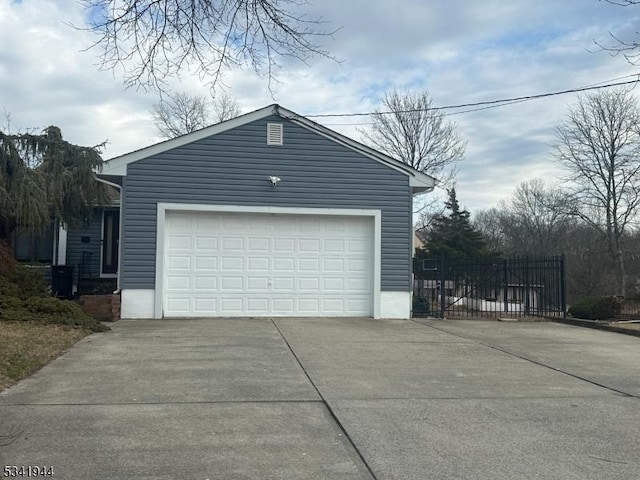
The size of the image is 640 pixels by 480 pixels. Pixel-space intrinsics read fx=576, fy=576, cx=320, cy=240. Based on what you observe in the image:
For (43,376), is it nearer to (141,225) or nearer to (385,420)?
(385,420)

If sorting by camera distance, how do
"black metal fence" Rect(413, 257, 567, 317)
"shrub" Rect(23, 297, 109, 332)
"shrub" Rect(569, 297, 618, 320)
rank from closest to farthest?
"shrub" Rect(23, 297, 109, 332), "shrub" Rect(569, 297, 618, 320), "black metal fence" Rect(413, 257, 567, 317)

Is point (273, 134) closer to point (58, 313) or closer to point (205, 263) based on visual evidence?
point (205, 263)

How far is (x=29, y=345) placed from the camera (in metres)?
8.19


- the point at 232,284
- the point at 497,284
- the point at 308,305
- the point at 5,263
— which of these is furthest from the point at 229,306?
the point at 497,284

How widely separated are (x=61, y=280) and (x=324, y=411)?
41.1 feet

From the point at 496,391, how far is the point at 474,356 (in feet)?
7.79

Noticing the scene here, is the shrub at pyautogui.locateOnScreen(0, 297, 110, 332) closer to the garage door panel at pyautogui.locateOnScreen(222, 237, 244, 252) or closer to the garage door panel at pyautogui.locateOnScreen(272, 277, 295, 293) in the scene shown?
the garage door panel at pyautogui.locateOnScreen(222, 237, 244, 252)

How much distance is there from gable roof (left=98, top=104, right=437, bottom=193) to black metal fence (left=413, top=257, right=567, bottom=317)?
2243 mm

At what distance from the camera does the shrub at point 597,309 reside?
551 inches

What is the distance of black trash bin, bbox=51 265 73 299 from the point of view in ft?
51.9

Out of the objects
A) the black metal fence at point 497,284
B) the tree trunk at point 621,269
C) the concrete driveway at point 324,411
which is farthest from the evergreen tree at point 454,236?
the concrete driveway at point 324,411

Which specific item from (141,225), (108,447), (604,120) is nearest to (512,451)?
(108,447)

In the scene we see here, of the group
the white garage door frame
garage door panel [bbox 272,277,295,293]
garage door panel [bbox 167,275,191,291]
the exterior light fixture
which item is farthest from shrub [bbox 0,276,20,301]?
the exterior light fixture

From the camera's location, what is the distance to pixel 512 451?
454cm
